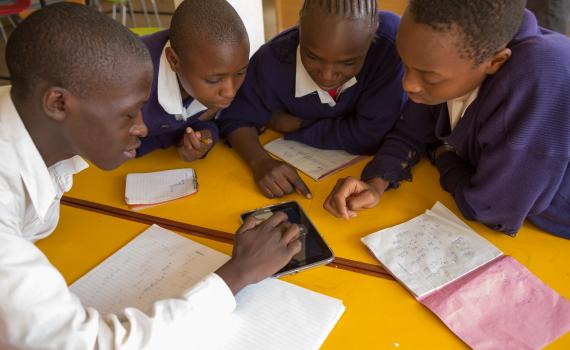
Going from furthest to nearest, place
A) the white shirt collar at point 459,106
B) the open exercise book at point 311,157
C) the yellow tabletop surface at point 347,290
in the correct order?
the open exercise book at point 311,157, the white shirt collar at point 459,106, the yellow tabletop surface at point 347,290

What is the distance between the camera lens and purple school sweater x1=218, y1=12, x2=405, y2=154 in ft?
3.93

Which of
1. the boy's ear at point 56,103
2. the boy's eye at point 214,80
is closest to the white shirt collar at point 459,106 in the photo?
the boy's eye at point 214,80

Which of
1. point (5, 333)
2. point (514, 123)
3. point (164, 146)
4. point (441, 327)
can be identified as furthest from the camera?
point (164, 146)

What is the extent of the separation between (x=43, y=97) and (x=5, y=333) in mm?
370

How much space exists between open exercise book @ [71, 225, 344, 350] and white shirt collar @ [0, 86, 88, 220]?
0.56 feet

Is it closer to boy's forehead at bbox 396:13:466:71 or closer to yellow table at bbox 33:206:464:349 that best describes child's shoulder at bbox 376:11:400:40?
boy's forehead at bbox 396:13:466:71

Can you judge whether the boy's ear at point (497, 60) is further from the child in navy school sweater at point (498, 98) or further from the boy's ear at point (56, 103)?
the boy's ear at point (56, 103)

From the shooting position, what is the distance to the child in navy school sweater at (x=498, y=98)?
77 centimetres

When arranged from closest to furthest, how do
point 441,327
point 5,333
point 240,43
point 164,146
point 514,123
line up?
point 5,333
point 441,327
point 514,123
point 240,43
point 164,146

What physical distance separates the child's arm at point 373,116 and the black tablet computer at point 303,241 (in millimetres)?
309

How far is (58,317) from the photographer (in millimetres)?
609

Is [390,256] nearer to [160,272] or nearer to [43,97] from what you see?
[160,272]

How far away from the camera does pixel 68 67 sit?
2.35 feet

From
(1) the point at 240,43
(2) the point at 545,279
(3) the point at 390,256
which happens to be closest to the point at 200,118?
(1) the point at 240,43
